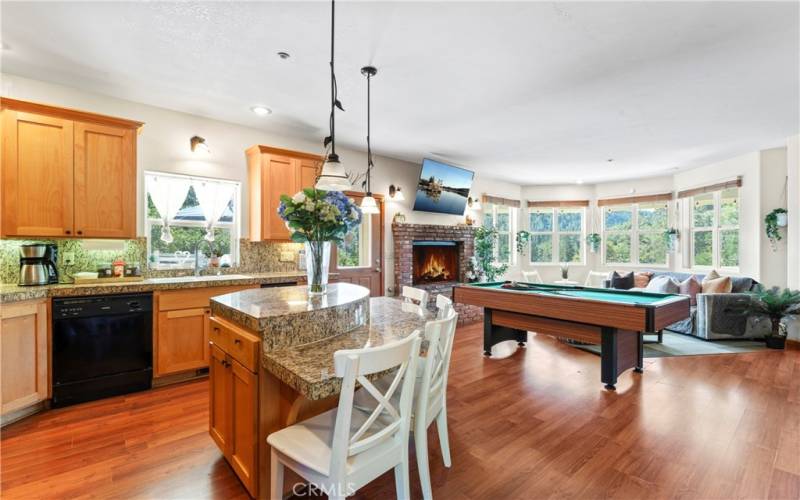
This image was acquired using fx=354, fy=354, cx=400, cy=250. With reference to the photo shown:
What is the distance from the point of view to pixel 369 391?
1285 mm

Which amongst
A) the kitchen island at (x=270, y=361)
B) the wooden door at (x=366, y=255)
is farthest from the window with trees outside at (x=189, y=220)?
the kitchen island at (x=270, y=361)

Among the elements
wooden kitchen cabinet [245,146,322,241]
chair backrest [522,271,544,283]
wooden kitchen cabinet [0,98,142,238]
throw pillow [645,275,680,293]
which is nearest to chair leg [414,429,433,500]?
wooden kitchen cabinet [245,146,322,241]

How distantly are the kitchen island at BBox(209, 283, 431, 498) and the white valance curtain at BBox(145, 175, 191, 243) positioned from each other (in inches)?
87.8

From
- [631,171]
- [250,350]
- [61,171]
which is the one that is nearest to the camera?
[250,350]

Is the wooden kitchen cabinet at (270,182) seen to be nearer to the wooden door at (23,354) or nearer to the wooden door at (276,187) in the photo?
the wooden door at (276,187)

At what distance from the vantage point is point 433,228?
240 inches

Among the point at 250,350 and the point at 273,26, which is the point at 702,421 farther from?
the point at 273,26

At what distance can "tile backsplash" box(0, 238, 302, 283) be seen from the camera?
3.04m

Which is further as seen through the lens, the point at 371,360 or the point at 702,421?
the point at 702,421

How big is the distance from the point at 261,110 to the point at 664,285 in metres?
6.57

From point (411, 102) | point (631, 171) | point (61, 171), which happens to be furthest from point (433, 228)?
point (61, 171)

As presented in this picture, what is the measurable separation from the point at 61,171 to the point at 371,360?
11.1 ft

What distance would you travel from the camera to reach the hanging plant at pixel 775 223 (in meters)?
4.79

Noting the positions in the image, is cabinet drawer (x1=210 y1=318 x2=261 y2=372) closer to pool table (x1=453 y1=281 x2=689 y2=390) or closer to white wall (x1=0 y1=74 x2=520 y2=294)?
white wall (x1=0 y1=74 x2=520 y2=294)
